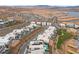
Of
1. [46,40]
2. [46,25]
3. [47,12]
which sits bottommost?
[46,40]

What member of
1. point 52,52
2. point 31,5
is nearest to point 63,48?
point 52,52

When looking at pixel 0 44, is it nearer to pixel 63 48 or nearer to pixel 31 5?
pixel 31 5

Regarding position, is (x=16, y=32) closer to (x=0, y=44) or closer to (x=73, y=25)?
(x=0, y=44)
